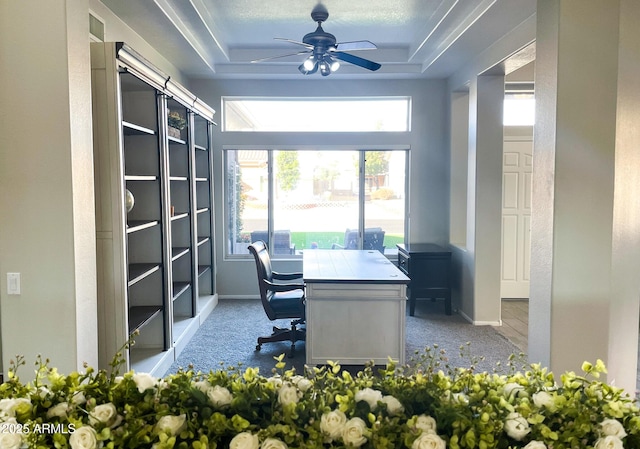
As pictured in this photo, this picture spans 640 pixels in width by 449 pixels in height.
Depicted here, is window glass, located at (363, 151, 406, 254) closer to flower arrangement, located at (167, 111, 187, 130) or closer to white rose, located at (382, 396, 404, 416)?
flower arrangement, located at (167, 111, 187, 130)

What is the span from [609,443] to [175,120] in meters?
4.04

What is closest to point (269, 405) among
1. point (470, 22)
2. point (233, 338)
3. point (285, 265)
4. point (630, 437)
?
point (630, 437)

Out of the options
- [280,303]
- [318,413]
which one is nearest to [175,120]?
[280,303]

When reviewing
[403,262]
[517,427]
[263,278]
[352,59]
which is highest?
[352,59]

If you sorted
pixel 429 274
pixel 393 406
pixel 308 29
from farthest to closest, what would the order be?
pixel 429 274
pixel 308 29
pixel 393 406

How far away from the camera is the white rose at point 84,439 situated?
1.04 metres

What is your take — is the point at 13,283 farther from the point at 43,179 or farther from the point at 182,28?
the point at 182,28

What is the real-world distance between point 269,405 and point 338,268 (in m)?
2.98

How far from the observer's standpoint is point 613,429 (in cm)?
107

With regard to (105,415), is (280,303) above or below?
below

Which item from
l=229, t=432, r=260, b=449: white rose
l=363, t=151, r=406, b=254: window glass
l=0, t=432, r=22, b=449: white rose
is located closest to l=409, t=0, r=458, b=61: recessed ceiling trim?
l=363, t=151, r=406, b=254: window glass

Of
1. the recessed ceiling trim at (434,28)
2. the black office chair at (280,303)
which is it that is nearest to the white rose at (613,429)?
the black office chair at (280,303)

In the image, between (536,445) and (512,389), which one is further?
(512,389)

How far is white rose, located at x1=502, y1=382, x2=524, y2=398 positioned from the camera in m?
1.18
